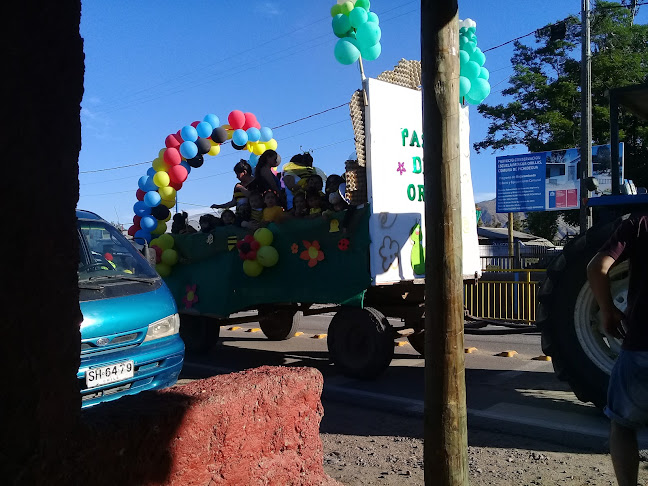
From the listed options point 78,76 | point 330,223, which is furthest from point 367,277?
point 78,76

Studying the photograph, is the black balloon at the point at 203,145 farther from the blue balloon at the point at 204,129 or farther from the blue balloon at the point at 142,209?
the blue balloon at the point at 142,209

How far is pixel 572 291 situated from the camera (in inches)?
197

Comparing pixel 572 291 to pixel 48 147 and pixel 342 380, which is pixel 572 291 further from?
pixel 48 147

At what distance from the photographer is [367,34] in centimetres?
623

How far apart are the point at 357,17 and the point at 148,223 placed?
4508mm

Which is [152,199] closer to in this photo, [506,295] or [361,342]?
[361,342]

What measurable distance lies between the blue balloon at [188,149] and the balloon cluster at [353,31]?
3567mm

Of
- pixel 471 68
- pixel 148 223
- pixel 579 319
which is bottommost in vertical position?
pixel 579 319

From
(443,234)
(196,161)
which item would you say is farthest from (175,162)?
(443,234)

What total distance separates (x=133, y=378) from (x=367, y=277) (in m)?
2.69

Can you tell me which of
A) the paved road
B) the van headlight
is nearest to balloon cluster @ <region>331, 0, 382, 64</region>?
the van headlight

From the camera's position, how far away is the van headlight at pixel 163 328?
4.86 meters

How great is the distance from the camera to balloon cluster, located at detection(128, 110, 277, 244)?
9.06 metres

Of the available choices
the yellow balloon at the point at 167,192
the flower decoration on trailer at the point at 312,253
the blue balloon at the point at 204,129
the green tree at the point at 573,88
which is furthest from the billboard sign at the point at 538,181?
the flower decoration on trailer at the point at 312,253
